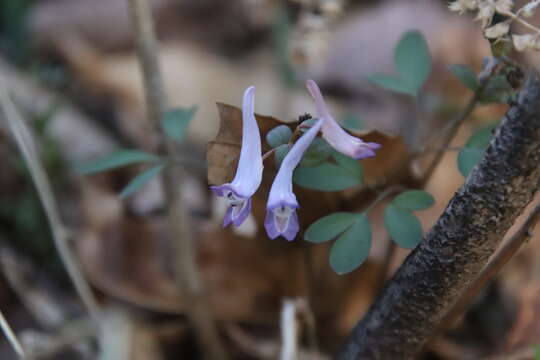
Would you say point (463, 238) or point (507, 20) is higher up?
point (507, 20)

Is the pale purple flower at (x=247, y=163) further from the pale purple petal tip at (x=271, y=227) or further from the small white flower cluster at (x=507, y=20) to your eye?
the small white flower cluster at (x=507, y=20)

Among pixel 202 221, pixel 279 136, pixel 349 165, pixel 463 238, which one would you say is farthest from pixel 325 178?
pixel 202 221

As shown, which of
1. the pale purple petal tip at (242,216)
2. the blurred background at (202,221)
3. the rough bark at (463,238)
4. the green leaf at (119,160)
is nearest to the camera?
the rough bark at (463,238)

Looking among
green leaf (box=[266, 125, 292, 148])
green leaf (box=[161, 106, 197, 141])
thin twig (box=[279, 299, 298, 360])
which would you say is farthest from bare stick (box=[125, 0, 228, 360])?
green leaf (box=[266, 125, 292, 148])

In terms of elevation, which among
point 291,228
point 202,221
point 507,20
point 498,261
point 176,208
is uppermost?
point 507,20

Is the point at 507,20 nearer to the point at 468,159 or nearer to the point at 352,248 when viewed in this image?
the point at 468,159

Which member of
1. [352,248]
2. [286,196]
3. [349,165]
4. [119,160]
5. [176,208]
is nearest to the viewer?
[286,196]

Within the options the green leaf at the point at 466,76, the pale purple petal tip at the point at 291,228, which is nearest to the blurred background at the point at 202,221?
the green leaf at the point at 466,76
